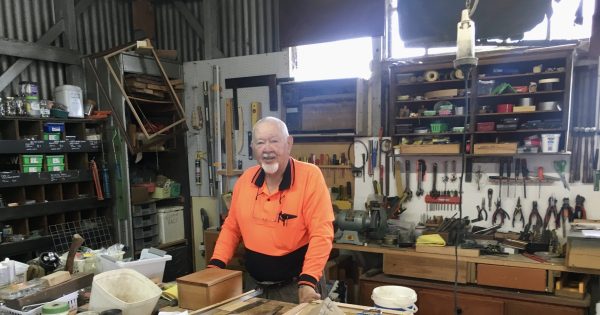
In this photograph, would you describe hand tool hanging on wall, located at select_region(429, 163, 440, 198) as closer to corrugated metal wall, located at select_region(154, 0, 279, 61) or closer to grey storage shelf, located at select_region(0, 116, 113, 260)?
corrugated metal wall, located at select_region(154, 0, 279, 61)

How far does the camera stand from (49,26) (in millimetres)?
3844

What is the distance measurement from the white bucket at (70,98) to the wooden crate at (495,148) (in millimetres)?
3399

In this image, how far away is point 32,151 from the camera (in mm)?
3234

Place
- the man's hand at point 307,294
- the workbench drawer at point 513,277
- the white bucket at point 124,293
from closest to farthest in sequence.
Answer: the white bucket at point 124,293 → the man's hand at point 307,294 → the workbench drawer at point 513,277

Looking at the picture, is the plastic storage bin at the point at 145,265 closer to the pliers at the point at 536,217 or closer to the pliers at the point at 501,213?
the pliers at the point at 501,213

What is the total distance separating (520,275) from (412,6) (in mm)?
1838

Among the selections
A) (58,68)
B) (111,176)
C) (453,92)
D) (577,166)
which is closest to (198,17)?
(58,68)

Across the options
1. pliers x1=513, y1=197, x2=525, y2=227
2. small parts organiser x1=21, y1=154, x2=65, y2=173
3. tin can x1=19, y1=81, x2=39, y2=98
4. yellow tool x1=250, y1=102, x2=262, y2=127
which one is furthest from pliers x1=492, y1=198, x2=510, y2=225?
tin can x1=19, y1=81, x2=39, y2=98

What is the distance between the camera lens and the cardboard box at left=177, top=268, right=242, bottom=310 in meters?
1.62

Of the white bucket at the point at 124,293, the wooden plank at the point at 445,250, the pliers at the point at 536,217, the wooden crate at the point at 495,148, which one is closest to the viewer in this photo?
the white bucket at the point at 124,293

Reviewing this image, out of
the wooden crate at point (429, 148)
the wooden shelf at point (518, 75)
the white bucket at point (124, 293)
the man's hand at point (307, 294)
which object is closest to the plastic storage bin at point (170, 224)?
the wooden crate at point (429, 148)

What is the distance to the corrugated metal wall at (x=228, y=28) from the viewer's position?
4.32 metres

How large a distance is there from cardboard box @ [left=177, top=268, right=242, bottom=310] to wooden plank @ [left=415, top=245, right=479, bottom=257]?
1.66 metres

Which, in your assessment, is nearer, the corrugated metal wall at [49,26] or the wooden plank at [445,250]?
the wooden plank at [445,250]
